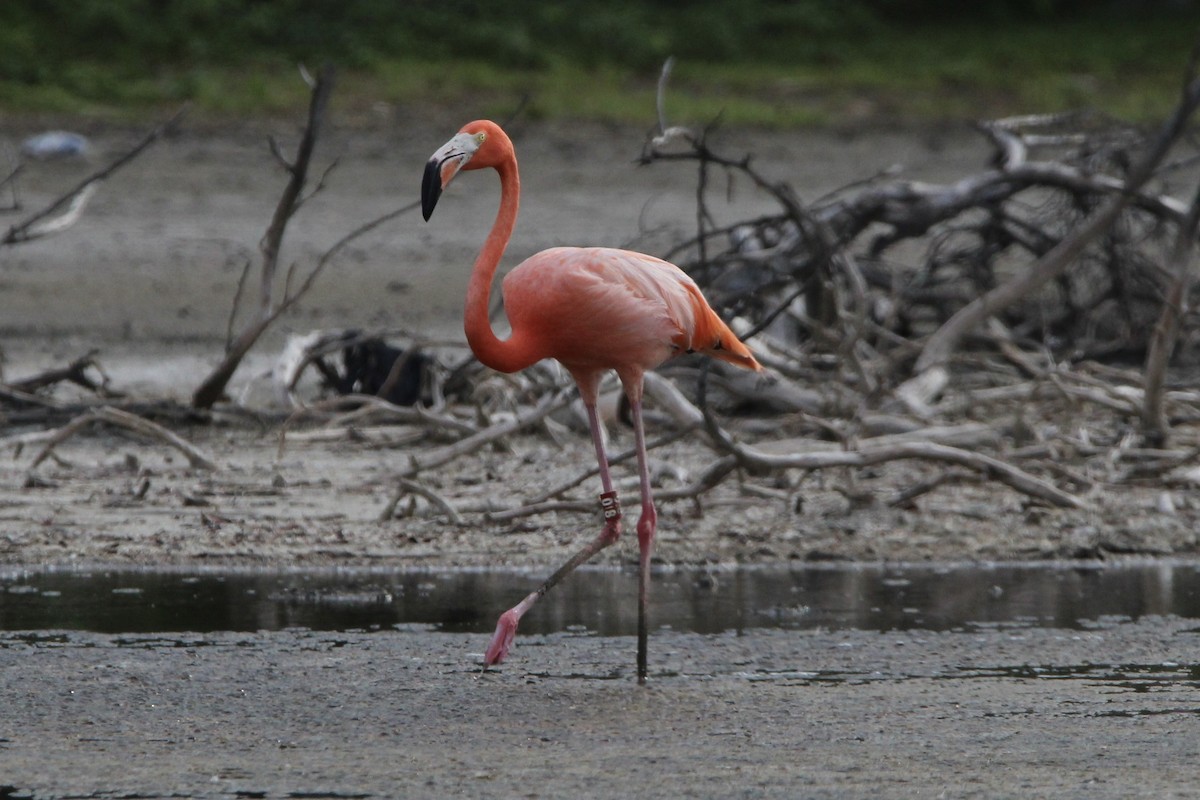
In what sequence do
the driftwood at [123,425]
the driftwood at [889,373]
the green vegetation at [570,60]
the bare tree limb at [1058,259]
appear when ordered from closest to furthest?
1. the driftwood at [889,373]
2. the driftwood at [123,425]
3. the bare tree limb at [1058,259]
4. the green vegetation at [570,60]

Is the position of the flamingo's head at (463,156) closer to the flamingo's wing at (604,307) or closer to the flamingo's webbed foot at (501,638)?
the flamingo's wing at (604,307)

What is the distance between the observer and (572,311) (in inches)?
197

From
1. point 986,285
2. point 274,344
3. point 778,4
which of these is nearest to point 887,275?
point 986,285

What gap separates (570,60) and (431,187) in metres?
15.8

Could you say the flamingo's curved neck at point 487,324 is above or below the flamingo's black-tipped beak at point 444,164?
below

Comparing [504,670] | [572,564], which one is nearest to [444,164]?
[572,564]

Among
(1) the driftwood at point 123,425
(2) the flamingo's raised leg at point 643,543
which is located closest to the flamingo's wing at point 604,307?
(2) the flamingo's raised leg at point 643,543

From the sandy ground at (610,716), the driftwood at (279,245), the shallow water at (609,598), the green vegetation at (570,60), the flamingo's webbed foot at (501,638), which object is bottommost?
the sandy ground at (610,716)

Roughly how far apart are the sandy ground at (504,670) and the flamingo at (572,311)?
44 centimetres

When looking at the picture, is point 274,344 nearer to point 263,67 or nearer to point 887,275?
point 887,275

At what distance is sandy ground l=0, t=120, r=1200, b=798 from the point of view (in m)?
3.97

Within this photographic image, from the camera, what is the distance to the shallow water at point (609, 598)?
5.46 meters

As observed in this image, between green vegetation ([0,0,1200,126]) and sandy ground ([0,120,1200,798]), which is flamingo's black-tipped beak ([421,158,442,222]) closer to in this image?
sandy ground ([0,120,1200,798])

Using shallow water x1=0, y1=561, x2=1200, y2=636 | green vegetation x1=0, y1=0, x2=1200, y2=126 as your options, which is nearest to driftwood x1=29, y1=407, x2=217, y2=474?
shallow water x1=0, y1=561, x2=1200, y2=636
